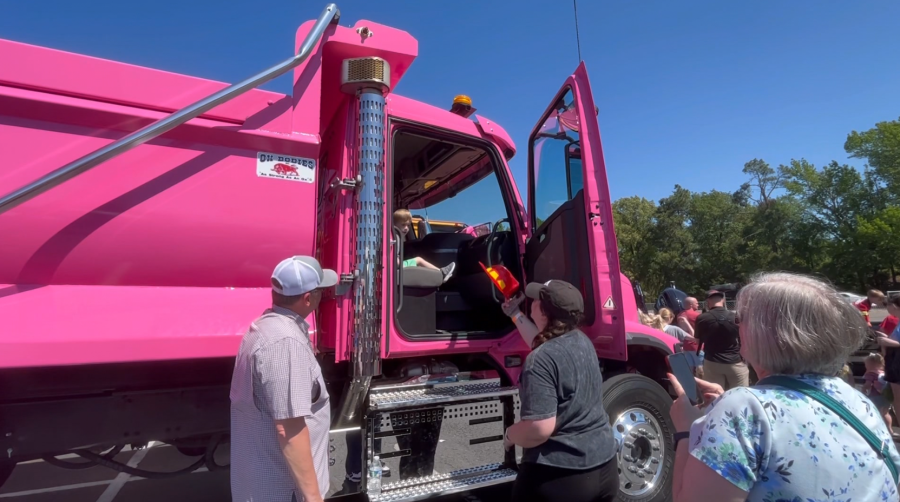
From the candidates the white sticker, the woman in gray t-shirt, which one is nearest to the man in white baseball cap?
the white sticker

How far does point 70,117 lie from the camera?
2.24 m

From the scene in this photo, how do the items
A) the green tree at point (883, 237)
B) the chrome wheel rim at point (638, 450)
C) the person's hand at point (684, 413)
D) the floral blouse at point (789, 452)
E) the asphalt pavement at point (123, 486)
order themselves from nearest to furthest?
the floral blouse at point (789, 452), the person's hand at point (684, 413), the chrome wheel rim at point (638, 450), the asphalt pavement at point (123, 486), the green tree at point (883, 237)

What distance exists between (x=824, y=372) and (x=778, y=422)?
0.23m

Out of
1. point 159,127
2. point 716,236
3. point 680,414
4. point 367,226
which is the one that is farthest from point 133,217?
point 716,236

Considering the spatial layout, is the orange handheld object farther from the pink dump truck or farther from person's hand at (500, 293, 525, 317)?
the pink dump truck

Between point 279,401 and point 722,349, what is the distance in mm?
4897

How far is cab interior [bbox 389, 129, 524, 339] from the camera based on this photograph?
337 centimetres

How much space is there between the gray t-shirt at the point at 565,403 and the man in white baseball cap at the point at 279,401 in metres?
0.85

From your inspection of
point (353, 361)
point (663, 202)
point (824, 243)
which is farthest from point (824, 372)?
point (663, 202)

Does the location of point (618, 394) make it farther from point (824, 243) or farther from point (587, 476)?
point (824, 243)

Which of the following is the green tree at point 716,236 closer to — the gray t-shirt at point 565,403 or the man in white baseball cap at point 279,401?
the gray t-shirt at point 565,403

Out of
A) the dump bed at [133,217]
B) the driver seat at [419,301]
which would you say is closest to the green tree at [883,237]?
the driver seat at [419,301]

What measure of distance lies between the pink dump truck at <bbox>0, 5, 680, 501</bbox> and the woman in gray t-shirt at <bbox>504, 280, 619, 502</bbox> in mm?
809

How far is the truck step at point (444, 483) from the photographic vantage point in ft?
9.12
